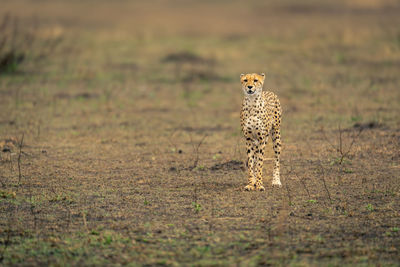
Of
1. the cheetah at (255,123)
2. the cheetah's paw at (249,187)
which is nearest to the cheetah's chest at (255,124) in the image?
the cheetah at (255,123)

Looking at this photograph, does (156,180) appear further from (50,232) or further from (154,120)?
(154,120)

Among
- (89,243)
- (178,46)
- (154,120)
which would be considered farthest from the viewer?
(178,46)

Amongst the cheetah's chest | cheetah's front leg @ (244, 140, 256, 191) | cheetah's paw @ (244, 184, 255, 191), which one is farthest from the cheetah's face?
cheetah's paw @ (244, 184, 255, 191)

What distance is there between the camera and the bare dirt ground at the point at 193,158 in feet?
18.3

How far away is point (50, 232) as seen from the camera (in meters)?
5.89

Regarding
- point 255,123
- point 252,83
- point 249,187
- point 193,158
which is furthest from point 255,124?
point 193,158

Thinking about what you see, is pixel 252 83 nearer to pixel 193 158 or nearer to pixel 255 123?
pixel 255 123

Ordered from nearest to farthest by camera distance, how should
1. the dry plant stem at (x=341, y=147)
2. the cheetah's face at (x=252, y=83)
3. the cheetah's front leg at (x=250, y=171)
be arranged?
the cheetah's face at (x=252, y=83)
the cheetah's front leg at (x=250, y=171)
the dry plant stem at (x=341, y=147)

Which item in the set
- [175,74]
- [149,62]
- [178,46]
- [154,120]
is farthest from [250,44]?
[154,120]

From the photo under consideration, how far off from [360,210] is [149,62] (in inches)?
546

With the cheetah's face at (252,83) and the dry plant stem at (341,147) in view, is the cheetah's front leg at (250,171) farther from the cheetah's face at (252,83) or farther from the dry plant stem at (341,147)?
the dry plant stem at (341,147)

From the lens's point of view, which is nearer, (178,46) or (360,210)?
(360,210)

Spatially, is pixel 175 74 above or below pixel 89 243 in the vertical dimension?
above

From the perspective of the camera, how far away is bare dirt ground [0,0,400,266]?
5574 mm
